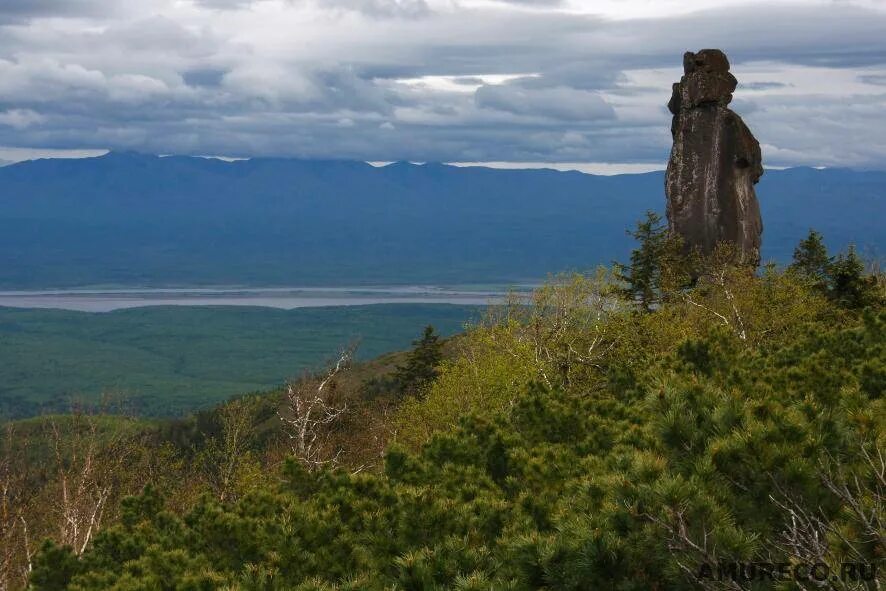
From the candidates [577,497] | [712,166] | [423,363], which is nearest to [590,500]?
[577,497]

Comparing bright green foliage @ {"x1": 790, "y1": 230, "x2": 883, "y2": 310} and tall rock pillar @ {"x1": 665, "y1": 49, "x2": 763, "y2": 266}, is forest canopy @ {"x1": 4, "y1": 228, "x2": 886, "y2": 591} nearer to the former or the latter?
bright green foliage @ {"x1": 790, "y1": 230, "x2": 883, "y2": 310}

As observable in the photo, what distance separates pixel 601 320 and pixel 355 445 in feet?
57.7

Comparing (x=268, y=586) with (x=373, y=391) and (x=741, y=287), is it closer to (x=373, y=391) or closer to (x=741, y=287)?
(x=741, y=287)

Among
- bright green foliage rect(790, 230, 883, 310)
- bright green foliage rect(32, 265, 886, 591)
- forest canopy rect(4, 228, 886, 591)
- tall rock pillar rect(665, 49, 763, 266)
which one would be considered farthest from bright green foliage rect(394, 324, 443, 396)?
forest canopy rect(4, 228, 886, 591)

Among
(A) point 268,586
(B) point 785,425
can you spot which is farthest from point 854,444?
(A) point 268,586

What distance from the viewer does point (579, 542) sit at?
36.9ft

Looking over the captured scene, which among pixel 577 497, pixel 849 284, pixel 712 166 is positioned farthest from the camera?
pixel 712 166

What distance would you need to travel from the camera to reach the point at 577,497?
13.8m

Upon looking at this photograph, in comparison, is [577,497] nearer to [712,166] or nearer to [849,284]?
[849,284]

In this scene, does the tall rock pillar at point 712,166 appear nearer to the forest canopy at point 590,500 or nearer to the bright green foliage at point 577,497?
the bright green foliage at point 577,497

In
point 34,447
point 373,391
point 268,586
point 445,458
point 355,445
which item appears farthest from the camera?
point 34,447

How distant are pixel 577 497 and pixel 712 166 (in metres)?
66.6

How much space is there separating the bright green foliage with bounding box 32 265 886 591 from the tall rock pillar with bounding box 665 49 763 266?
154ft

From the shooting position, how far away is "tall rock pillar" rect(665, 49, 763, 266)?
75438 mm
